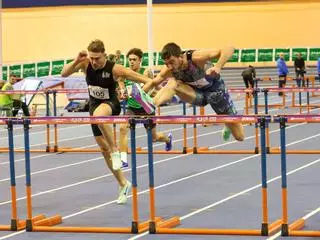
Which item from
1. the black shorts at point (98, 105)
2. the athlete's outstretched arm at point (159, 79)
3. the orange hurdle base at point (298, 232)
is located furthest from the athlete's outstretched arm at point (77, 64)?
the orange hurdle base at point (298, 232)

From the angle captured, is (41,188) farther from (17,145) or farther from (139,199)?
(17,145)

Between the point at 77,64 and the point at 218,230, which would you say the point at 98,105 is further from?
the point at 218,230

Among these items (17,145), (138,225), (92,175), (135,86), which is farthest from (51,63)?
(138,225)

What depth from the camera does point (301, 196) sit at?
42.3ft

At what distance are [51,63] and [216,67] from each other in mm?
32558

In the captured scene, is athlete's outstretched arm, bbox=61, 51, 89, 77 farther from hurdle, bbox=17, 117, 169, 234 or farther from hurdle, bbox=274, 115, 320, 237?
hurdle, bbox=274, 115, 320, 237

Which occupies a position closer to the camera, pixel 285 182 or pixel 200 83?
pixel 285 182

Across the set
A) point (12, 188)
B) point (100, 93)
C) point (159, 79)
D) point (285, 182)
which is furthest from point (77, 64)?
point (285, 182)

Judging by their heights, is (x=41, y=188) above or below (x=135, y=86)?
below

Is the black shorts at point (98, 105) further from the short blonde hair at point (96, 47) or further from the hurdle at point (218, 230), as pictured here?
the hurdle at point (218, 230)

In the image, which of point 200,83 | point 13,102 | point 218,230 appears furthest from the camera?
point 13,102

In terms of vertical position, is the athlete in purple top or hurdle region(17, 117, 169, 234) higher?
the athlete in purple top

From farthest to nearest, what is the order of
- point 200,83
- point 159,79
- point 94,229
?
point 200,83
point 159,79
point 94,229

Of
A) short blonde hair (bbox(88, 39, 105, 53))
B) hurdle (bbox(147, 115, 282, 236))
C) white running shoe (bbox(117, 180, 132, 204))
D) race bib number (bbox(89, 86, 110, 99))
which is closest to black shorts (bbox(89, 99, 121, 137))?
race bib number (bbox(89, 86, 110, 99))
